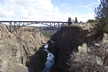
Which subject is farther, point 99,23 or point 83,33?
point 83,33

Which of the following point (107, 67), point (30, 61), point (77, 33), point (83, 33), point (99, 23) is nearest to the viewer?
point (107, 67)

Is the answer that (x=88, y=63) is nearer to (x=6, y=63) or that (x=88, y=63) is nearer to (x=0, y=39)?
(x=6, y=63)

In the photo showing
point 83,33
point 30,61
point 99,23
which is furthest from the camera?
point 30,61

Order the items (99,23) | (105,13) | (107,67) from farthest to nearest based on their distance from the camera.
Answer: (99,23) < (105,13) < (107,67)

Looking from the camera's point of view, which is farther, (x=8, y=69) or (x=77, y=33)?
(x=77, y=33)

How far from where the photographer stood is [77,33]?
19.7 meters

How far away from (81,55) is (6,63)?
11.5 metres

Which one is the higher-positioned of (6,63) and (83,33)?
(83,33)

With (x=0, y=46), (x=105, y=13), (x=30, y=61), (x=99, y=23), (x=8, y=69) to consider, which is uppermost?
(x=105, y=13)

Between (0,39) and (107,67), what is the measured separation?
679 inches

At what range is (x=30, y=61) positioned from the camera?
29.4m

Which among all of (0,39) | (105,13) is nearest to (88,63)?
(105,13)

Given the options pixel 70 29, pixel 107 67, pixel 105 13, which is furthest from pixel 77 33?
pixel 107 67

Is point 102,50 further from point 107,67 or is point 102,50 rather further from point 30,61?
point 30,61
